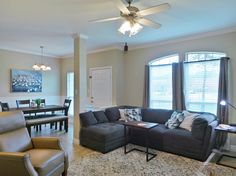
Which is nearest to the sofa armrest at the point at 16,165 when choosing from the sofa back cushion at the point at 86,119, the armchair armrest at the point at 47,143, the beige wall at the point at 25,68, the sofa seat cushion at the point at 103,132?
the armchair armrest at the point at 47,143

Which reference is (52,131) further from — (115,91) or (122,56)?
(122,56)

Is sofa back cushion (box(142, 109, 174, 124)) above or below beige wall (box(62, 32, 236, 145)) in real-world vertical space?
below

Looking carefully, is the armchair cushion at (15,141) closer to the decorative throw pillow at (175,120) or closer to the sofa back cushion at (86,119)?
the sofa back cushion at (86,119)

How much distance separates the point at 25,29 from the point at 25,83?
300 centimetres

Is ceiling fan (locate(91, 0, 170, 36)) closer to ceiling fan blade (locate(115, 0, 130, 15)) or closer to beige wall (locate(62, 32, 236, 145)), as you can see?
ceiling fan blade (locate(115, 0, 130, 15))

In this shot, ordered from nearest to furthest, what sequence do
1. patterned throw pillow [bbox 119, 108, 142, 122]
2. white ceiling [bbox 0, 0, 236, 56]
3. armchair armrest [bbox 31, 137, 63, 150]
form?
1. armchair armrest [bbox 31, 137, 63, 150]
2. white ceiling [bbox 0, 0, 236, 56]
3. patterned throw pillow [bbox 119, 108, 142, 122]

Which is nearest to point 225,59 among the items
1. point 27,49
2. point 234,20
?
point 234,20

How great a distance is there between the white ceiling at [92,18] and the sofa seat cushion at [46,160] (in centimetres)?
227

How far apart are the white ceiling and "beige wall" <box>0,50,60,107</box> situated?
1.14m

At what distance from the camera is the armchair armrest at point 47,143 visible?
275 centimetres

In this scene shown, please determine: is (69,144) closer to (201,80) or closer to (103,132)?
(103,132)

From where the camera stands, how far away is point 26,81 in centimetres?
659

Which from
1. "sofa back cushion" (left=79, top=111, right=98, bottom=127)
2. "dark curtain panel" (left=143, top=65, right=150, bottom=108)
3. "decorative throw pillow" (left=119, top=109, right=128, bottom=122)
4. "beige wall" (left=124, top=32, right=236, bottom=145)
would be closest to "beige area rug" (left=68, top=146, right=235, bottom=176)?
"sofa back cushion" (left=79, top=111, right=98, bottom=127)

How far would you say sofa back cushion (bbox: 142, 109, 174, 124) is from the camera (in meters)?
4.62
